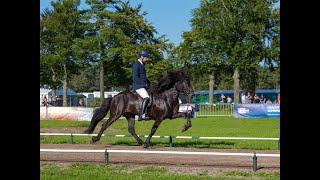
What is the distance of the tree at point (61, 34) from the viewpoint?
48.4 m

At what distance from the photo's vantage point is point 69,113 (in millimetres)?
31562

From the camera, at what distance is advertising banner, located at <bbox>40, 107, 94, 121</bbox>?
102 ft

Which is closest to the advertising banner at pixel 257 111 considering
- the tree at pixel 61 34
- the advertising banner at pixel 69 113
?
the advertising banner at pixel 69 113

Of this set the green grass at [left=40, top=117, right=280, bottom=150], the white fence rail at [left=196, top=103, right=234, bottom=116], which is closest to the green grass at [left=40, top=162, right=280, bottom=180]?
the green grass at [left=40, top=117, right=280, bottom=150]

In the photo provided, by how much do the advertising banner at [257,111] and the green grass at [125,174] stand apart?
2751 cm

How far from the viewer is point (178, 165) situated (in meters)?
10.2

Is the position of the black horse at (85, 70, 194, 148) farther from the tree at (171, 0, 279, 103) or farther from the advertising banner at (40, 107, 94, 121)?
the tree at (171, 0, 279, 103)

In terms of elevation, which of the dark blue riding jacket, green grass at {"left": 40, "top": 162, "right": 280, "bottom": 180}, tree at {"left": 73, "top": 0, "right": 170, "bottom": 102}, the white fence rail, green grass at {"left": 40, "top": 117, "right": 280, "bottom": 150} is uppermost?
tree at {"left": 73, "top": 0, "right": 170, "bottom": 102}

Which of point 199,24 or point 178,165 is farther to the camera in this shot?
point 199,24

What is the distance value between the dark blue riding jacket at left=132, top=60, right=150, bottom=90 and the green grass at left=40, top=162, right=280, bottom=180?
9.87 feet

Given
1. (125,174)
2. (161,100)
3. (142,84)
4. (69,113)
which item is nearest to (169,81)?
(161,100)

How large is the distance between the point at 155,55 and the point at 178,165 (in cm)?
3290
